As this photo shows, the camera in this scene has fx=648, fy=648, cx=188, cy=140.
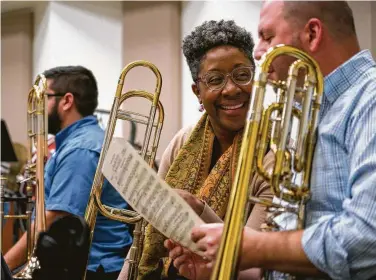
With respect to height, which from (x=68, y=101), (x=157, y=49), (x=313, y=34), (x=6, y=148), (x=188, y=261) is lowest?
(x=188, y=261)

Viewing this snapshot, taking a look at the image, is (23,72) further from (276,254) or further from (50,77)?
(276,254)

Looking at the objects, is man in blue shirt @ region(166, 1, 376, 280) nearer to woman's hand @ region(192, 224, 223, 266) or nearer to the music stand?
woman's hand @ region(192, 224, 223, 266)

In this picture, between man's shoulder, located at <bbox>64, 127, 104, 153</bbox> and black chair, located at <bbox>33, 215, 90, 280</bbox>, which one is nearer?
black chair, located at <bbox>33, 215, 90, 280</bbox>

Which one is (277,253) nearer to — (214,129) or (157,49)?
(214,129)

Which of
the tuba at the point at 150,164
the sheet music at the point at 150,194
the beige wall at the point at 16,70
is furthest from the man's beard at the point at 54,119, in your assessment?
the beige wall at the point at 16,70

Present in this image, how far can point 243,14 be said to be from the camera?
13.8 feet

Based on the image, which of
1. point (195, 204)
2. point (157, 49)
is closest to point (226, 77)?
point (195, 204)

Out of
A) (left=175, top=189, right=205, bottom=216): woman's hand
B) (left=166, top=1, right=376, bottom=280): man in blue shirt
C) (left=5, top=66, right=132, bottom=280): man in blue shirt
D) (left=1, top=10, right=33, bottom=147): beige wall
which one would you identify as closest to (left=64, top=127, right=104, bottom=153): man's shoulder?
(left=5, top=66, right=132, bottom=280): man in blue shirt

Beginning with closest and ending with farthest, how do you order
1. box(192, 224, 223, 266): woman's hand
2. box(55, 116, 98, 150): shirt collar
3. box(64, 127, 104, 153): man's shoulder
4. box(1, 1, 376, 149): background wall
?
box(192, 224, 223, 266): woman's hand
box(64, 127, 104, 153): man's shoulder
box(55, 116, 98, 150): shirt collar
box(1, 1, 376, 149): background wall

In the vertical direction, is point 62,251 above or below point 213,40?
below

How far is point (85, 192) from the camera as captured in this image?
2428 millimetres

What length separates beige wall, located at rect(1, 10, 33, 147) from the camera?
20.3ft

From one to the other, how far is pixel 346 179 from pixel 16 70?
18.1 feet

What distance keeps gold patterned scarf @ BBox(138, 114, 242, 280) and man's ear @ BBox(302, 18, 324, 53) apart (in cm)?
55
